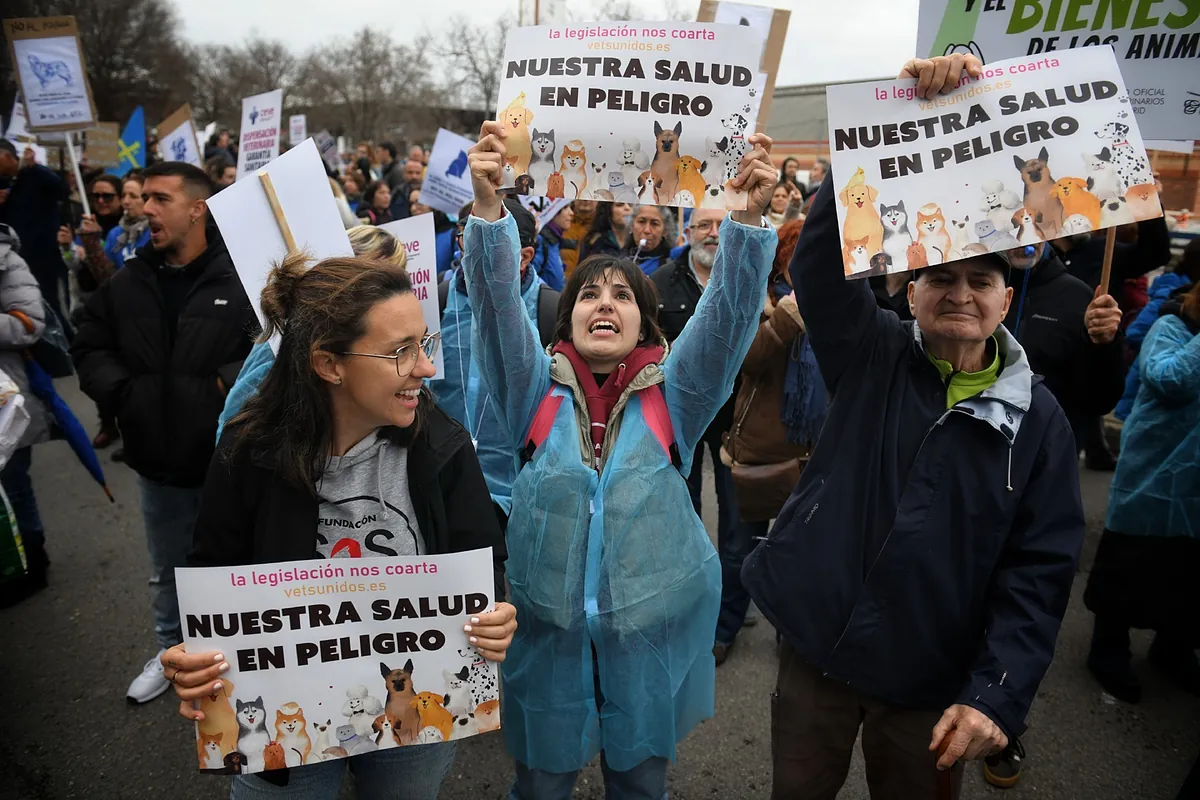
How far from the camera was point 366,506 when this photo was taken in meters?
1.81

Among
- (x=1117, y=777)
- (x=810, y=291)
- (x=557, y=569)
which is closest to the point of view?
(x=810, y=291)

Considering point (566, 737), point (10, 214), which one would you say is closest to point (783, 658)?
point (566, 737)

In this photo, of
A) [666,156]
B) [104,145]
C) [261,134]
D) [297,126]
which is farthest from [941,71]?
[297,126]

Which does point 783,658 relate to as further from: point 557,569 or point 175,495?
point 175,495

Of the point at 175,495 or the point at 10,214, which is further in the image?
the point at 10,214

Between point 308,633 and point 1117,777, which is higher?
point 308,633

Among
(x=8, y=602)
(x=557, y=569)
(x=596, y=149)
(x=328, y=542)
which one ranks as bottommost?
(x=8, y=602)

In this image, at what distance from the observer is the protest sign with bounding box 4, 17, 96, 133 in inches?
270

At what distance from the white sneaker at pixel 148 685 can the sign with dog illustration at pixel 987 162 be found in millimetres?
3251

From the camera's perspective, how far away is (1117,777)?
301 centimetres

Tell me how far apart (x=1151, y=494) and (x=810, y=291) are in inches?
91.2

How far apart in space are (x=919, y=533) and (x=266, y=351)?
1.94 metres

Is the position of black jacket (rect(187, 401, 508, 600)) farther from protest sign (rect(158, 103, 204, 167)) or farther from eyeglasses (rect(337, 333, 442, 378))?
protest sign (rect(158, 103, 204, 167))

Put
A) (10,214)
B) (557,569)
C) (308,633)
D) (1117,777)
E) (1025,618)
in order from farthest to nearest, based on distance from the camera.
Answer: (10,214), (1117,777), (557,569), (1025,618), (308,633)
